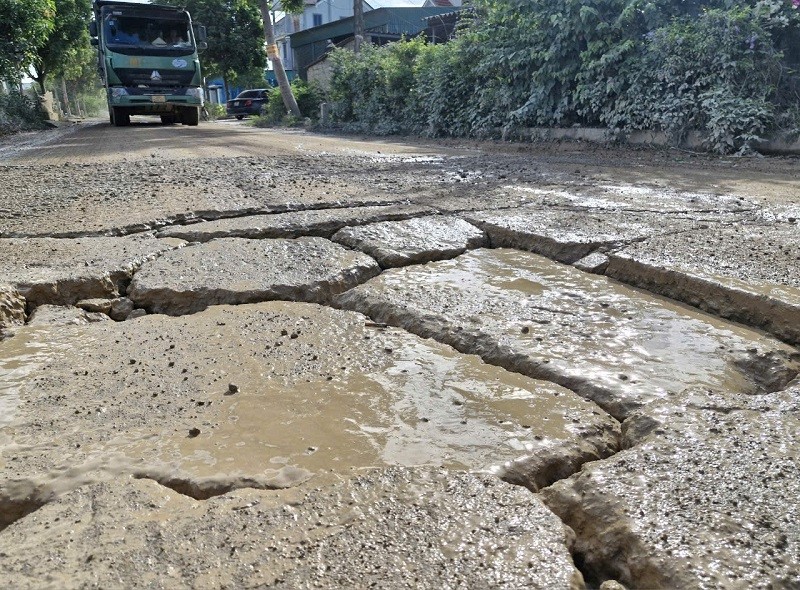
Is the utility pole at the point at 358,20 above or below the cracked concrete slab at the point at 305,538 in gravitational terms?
above

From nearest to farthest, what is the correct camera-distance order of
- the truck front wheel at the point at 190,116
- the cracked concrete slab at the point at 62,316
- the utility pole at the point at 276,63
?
the cracked concrete slab at the point at 62,316
the truck front wheel at the point at 190,116
the utility pole at the point at 276,63

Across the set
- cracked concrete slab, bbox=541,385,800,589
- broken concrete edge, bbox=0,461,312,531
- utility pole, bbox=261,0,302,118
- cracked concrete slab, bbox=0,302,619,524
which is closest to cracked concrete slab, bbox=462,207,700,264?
cracked concrete slab, bbox=0,302,619,524

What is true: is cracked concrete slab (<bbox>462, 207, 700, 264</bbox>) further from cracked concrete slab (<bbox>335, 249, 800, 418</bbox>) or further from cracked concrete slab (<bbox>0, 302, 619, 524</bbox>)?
cracked concrete slab (<bbox>0, 302, 619, 524</bbox>)

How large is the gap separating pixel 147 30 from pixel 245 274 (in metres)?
13.9

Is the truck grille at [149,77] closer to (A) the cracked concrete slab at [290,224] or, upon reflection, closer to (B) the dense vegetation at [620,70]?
(B) the dense vegetation at [620,70]

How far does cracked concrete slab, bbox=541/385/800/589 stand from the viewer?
100cm

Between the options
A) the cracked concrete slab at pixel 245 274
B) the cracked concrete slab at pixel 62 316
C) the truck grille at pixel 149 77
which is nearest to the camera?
A: the cracked concrete slab at pixel 62 316

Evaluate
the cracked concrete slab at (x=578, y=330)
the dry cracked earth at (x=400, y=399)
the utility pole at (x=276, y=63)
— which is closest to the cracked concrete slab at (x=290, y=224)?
the dry cracked earth at (x=400, y=399)

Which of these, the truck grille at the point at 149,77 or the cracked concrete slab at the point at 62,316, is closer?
the cracked concrete slab at the point at 62,316

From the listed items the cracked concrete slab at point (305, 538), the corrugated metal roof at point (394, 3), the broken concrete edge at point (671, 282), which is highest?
the corrugated metal roof at point (394, 3)

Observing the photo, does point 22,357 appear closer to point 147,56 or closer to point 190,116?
point 147,56

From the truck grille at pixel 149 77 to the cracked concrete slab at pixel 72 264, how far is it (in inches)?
486

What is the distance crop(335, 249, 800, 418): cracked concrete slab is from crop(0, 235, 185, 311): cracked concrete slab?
0.89m

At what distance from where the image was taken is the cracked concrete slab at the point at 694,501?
1003 millimetres
